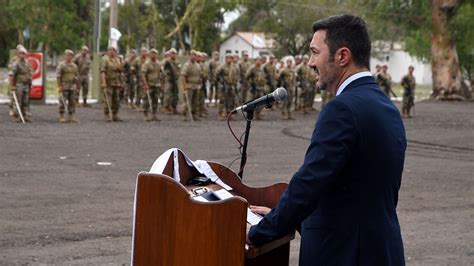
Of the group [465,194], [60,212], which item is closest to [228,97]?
[465,194]

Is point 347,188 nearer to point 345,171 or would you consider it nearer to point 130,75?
point 345,171

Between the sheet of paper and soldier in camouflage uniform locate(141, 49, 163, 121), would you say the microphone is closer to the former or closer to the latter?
the sheet of paper

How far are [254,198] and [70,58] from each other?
66.6 feet

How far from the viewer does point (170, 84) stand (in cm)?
2900

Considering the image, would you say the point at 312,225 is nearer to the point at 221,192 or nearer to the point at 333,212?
the point at 333,212

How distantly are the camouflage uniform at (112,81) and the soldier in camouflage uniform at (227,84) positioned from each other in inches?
163

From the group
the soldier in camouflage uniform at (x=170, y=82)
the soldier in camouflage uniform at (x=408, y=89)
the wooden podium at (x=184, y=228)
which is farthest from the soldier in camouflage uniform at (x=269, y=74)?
the wooden podium at (x=184, y=228)

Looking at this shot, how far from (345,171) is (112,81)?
22.3 meters

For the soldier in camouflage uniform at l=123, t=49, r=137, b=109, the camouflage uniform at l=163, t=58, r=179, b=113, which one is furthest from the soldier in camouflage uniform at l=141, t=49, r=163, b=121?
the soldier in camouflage uniform at l=123, t=49, r=137, b=109

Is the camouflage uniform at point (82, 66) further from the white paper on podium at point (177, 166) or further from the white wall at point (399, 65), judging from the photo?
the white wall at point (399, 65)

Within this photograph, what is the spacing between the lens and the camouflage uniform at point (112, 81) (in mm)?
25484

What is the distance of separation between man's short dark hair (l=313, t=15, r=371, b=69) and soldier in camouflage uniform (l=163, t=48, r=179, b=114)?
2435cm

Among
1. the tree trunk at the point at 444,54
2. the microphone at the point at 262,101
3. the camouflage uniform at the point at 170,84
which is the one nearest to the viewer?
the microphone at the point at 262,101

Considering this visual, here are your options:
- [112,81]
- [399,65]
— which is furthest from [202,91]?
[399,65]
